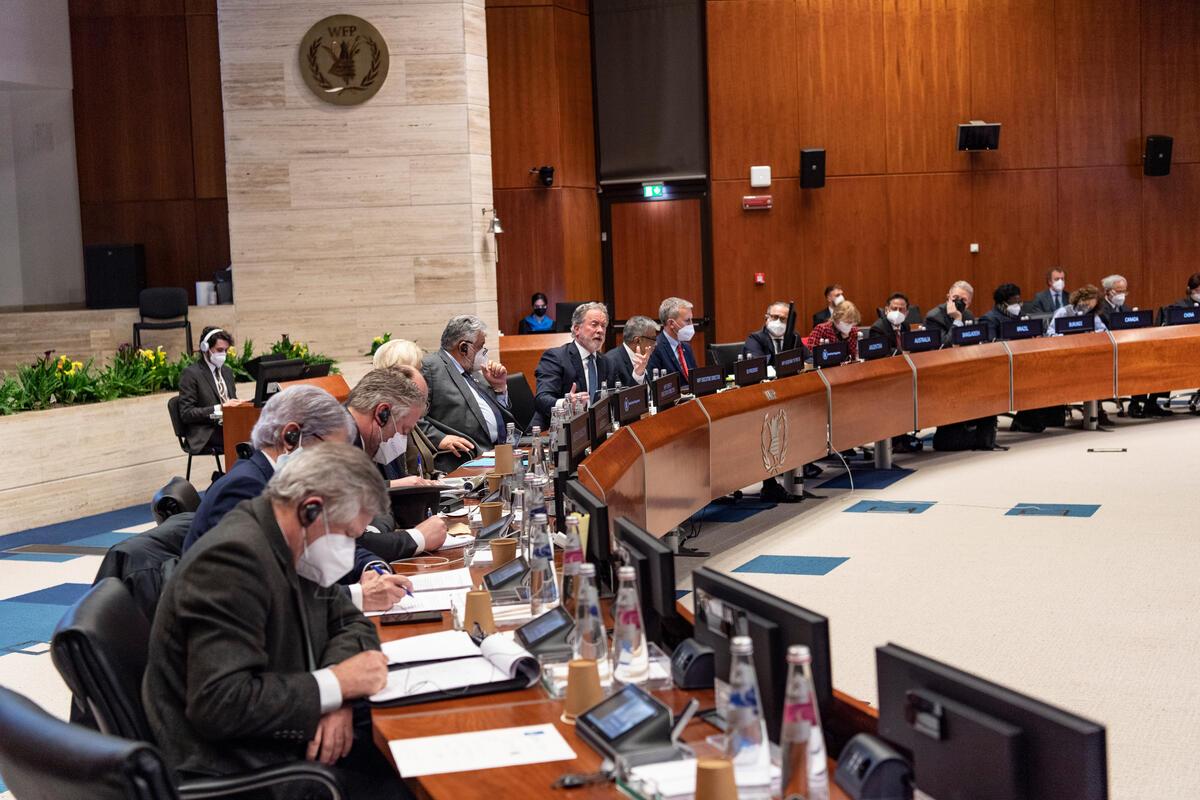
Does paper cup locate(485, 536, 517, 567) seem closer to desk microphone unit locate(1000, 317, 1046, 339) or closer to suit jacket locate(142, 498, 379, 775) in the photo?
suit jacket locate(142, 498, 379, 775)

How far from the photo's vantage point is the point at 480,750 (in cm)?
224

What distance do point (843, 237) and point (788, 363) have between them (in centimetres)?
767

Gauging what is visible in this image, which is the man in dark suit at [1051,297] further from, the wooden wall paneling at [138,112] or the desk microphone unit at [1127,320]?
the wooden wall paneling at [138,112]

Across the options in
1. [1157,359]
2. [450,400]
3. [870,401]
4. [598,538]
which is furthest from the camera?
[1157,359]

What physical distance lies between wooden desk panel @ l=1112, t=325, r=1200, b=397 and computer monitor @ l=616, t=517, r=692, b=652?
9611 mm

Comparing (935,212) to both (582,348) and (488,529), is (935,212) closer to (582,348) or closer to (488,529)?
(582,348)

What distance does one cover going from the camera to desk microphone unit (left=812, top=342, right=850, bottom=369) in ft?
29.9

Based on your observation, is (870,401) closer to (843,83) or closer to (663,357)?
(663,357)

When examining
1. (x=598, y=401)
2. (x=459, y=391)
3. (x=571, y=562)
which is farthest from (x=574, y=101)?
(x=571, y=562)

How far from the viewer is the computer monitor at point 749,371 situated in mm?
8023

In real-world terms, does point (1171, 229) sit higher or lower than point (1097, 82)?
lower

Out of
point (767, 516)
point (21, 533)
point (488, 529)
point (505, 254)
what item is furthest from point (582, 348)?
point (505, 254)

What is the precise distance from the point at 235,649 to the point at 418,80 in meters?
10.5

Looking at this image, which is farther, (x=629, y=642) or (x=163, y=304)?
(x=163, y=304)
